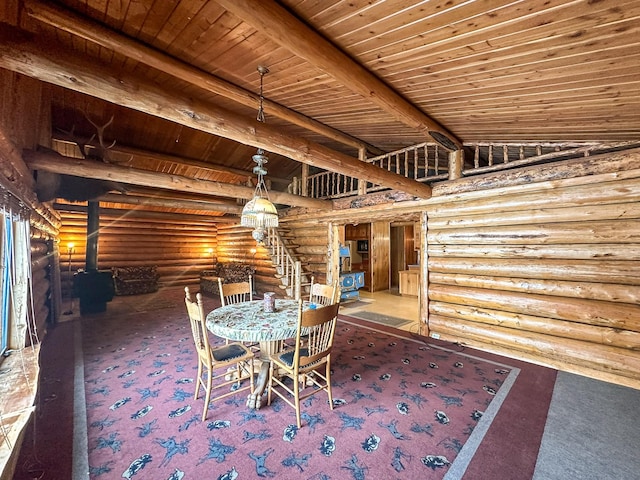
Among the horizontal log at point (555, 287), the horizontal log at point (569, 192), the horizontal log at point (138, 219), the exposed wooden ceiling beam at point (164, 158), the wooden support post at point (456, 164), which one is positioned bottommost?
the horizontal log at point (555, 287)

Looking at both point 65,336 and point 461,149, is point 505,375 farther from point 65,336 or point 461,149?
point 65,336

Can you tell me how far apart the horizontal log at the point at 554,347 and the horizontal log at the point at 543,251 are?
1174 millimetres

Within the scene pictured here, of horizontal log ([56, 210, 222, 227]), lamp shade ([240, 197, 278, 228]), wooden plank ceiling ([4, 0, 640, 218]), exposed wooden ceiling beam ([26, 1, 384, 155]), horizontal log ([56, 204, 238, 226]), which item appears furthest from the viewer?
horizontal log ([56, 210, 222, 227])

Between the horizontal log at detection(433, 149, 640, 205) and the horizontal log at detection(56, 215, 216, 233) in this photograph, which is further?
the horizontal log at detection(56, 215, 216, 233)

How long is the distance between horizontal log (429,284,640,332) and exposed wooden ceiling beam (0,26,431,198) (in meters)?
3.52

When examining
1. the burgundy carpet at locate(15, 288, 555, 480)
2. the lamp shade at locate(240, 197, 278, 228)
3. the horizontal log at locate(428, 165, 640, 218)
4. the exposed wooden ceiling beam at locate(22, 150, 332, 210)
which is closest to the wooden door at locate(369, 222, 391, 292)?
the exposed wooden ceiling beam at locate(22, 150, 332, 210)

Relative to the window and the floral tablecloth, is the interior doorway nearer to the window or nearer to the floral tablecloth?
the floral tablecloth

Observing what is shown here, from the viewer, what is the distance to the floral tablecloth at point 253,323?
9.00 ft

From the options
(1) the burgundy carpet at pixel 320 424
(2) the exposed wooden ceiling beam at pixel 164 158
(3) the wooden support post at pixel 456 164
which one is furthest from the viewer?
(2) the exposed wooden ceiling beam at pixel 164 158

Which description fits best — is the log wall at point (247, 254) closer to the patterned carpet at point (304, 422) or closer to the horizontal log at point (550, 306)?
the patterned carpet at point (304, 422)

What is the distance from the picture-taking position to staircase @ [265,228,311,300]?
7.75 m

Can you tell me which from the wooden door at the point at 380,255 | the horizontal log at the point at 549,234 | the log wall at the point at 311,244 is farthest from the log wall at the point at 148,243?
the horizontal log at the point at 549,234

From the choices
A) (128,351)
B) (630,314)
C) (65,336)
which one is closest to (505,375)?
(630,314)

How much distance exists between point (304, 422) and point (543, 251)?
403 cm
